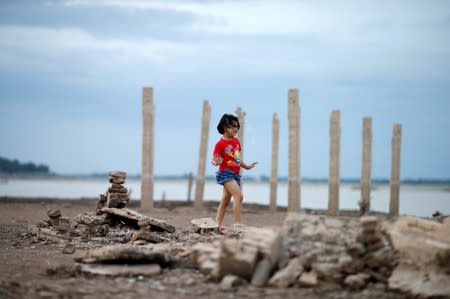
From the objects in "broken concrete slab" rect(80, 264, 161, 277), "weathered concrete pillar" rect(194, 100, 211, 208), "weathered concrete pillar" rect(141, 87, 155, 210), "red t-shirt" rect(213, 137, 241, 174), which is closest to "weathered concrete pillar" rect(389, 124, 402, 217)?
"weathered concrete pillar" rect(194, 100, 211, 208)

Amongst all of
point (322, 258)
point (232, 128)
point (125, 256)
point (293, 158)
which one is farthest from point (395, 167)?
point (125, 256)

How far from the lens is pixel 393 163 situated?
22875 millimetres

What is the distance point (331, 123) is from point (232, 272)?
1479 centimetres

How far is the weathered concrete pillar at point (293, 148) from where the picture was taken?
1950cm

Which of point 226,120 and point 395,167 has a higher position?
point 226,120

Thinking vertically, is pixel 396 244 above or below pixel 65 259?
above

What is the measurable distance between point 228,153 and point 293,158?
29.5 feet

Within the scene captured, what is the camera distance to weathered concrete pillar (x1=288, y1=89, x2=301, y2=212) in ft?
64.0

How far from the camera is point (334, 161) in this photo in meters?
22.1

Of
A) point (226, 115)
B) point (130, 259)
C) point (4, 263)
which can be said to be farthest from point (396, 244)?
point (4, 263)

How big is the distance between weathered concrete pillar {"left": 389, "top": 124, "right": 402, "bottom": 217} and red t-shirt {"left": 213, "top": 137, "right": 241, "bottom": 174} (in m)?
12.3

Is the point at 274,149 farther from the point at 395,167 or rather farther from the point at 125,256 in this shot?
the point at 125,256

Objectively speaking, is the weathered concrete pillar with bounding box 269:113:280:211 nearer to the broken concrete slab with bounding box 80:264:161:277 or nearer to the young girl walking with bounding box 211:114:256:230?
the young girl walking with bounding box 211:114:256:230

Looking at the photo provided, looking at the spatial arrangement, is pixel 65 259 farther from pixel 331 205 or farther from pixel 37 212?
pixel 331 205
